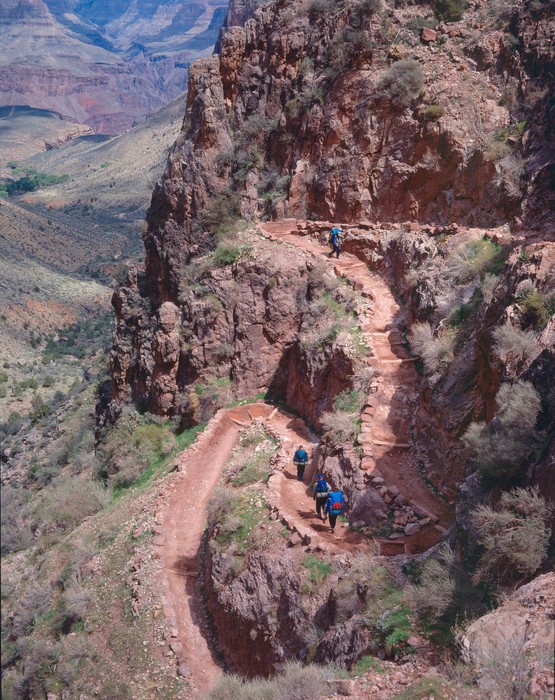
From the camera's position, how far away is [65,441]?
87.6 ft

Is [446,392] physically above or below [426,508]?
above

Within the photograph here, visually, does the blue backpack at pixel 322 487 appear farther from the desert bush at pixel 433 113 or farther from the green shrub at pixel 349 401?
the desert bush at pixel 433 113

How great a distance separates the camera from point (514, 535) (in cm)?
731

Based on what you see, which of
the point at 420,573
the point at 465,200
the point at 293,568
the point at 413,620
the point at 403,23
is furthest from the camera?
the point at 403,23

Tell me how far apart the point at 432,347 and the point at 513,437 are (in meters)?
Answer: 4.76

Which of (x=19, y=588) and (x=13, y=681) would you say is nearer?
(x=13, y=681)

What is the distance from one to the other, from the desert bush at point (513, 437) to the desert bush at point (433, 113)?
501 inches

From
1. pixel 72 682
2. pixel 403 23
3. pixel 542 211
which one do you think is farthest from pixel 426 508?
pixel 403 23

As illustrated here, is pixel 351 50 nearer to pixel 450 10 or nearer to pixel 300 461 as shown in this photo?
pixel 450 10

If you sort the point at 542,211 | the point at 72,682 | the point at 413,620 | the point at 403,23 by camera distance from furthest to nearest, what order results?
the point at 403,23
the point at 542,211
the point at 72,682
the point at 413,620

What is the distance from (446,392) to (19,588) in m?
11.5

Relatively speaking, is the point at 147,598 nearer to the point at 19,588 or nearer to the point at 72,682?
the point at 72,682

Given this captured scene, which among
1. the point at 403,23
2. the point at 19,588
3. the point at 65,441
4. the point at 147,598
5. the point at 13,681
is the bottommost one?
the point at 65,441

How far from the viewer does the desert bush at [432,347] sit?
40.7 ft
